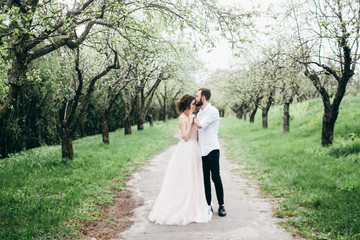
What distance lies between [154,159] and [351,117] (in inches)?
397

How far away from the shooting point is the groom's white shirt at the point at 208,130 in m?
5.68

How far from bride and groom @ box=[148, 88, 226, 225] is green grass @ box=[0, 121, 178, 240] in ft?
5.45

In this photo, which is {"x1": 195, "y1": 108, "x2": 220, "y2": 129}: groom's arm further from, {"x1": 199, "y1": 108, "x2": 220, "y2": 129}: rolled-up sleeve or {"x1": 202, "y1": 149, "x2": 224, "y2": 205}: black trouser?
{"x1": 202, "y1": 149, "x2": 224, "y2": 205}: black trouser

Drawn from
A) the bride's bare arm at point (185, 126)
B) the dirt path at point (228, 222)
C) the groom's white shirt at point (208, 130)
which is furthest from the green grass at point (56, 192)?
the groom's white shirt at point (208, 130)

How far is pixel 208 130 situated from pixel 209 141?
230 millimetres

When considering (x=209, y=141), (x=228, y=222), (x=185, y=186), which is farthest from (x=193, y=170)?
(x=228, y=222)

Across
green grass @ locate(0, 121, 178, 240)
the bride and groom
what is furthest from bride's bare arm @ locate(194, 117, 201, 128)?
green grass @ locate(0, 121, 178, 240)

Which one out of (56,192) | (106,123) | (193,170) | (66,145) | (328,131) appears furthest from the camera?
(106,123)

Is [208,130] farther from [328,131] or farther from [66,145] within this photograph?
[328,131]

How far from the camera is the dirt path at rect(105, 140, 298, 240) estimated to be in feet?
15.8

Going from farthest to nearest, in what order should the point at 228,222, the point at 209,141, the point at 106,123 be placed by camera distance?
the point at 106,123 → the point at 209,141 → the point at 228,222

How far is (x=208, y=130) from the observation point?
5824 mm

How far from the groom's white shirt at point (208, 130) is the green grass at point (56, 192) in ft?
8.88

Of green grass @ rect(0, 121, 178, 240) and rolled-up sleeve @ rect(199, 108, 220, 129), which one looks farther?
rolled-up sleeve @ rect(199, 108, 220, 129)
